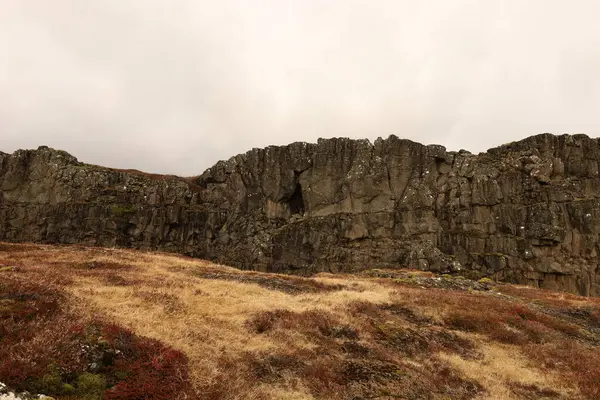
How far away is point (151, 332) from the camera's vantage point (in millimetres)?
17734

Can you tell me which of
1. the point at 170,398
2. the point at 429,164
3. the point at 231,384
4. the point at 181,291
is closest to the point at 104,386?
the point at 170,398

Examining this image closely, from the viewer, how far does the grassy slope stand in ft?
48.3

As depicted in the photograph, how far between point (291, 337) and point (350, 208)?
5396 centimetres

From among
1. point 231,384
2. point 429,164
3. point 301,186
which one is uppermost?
point 429,164

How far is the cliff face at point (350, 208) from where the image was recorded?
6649cm

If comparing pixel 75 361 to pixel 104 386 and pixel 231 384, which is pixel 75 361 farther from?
pixel 231 384

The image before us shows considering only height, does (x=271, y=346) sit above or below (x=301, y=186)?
below

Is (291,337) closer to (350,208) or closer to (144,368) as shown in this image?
(144,368)

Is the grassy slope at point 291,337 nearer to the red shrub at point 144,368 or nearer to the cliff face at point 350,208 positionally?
the red shrub at point 144,368

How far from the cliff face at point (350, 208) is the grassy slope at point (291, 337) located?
33208mm

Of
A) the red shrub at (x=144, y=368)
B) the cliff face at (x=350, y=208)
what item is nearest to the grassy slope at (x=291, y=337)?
the red shrub at (x=144, y=368)

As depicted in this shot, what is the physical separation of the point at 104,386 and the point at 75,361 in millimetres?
1440

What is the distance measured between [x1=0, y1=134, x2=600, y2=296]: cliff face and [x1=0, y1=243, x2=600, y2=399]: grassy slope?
33208 mm

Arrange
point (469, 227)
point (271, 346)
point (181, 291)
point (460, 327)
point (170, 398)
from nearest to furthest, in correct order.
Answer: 1. point (170, 398)
2. point (271, 346)
3. point (181, 291)
4. point (460, 327)
5. point (469, 227)
